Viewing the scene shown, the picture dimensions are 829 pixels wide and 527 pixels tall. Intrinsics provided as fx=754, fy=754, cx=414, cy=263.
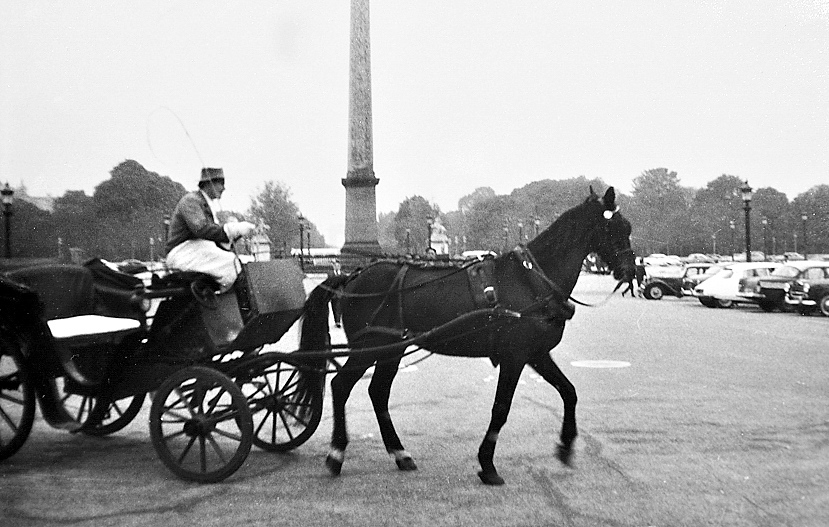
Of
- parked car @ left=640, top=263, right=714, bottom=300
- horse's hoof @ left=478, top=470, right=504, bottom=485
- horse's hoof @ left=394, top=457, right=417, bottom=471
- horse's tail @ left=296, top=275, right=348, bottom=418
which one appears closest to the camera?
horse's hoof @ left=478, top=470, right=504, bottom=485

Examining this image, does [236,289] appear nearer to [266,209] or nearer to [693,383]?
[266,209]

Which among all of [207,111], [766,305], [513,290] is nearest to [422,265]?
[513,290]

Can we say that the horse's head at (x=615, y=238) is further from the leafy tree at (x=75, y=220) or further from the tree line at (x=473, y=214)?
the leafy tree at (x=75, y=220)

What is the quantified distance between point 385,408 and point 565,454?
133cm

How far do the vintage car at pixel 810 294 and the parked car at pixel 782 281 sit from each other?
101 mm

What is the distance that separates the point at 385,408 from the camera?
5469 mm

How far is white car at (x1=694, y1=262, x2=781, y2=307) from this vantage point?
68.7 feet

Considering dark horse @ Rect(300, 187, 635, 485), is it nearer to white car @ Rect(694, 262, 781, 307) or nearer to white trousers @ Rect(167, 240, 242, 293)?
white trousers @ Rect(167, 240, 242, 293)

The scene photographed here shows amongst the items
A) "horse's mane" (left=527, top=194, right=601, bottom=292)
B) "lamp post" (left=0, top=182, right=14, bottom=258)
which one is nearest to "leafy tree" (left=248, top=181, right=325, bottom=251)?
"lamp post" (left=0, top=182, right=14, bottom=258)

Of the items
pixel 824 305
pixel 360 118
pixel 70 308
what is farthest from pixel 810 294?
pixel 70 308

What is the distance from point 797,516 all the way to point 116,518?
375 centimetres

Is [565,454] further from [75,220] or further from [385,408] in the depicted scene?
[75,220]

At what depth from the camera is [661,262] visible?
2903cm

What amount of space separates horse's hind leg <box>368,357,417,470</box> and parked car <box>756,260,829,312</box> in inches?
652
